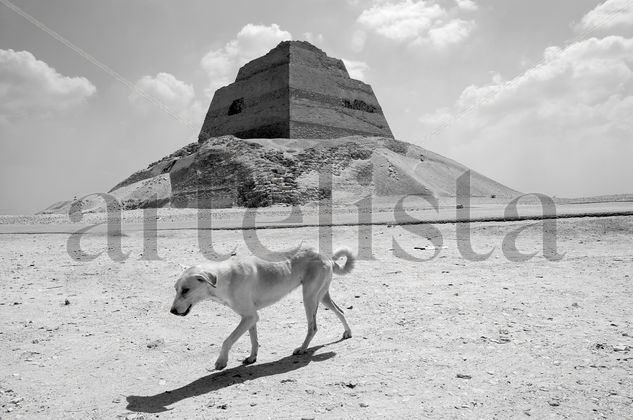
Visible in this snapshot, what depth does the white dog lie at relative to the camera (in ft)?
13.1

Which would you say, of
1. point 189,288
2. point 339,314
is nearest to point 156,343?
point 189,288

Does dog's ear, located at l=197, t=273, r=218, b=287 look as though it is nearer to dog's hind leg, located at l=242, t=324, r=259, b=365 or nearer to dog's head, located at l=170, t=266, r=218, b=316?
dog's head, located at l=170, t=266, r=218, b=316

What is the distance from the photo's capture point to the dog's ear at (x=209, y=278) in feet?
13.0

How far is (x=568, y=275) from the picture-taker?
7.42 m

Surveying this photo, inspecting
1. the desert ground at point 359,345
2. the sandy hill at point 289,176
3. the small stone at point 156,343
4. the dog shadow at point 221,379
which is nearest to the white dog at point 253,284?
the dog shadow at point 221,379

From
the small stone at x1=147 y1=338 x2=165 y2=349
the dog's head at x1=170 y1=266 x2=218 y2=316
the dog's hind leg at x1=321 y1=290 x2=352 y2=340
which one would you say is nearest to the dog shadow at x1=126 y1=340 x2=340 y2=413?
the dog's hind leg at x1=321 y1=290 x2=352 y2=340

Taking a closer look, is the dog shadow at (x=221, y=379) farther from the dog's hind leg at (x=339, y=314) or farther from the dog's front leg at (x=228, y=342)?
the dog's hind leg at (x=339, y=314)

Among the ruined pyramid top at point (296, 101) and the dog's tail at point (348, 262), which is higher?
the ruined pyramid top at point (296, 101)

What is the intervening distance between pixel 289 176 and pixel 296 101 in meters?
19.7

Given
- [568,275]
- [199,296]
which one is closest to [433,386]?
[199,296]

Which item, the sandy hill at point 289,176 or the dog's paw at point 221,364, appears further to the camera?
the sandy hill at point 289,176

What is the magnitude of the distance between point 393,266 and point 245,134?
5106cm

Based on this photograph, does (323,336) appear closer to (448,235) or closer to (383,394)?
(383,394)

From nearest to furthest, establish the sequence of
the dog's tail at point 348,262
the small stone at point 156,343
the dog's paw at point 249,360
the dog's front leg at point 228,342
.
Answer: the dog's front leg at point 228,342 < the dog's paw at point 249,360 < the small stone at point 156,343 < the dog's tail at point 348,262
